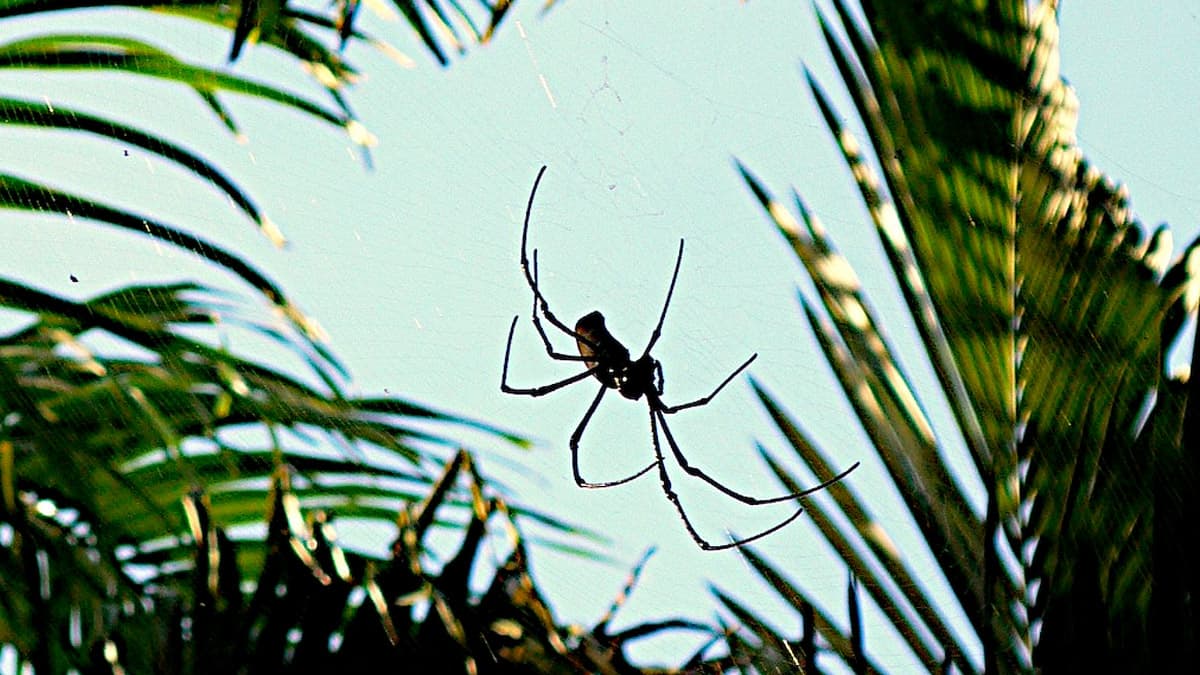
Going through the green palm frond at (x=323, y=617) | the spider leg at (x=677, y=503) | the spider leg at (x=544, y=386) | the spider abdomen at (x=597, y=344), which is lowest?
the green palm frond at (x=323, y=617)

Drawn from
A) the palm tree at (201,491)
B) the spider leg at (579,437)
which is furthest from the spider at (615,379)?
the palm tree at (201,491)

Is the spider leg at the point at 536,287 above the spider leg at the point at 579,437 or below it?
above

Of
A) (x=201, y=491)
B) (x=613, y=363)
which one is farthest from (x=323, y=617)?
(x=613, y=363)

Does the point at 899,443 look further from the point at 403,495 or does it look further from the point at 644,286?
the point at 644,286

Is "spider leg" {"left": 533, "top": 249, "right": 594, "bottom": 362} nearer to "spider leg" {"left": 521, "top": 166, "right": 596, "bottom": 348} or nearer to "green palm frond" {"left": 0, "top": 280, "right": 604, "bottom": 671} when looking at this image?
"spider leg" {"left": 521, "top": 166, "right": 596, "bottom": 348}

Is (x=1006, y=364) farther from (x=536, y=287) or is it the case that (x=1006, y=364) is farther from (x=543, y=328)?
(x=543, y=328)

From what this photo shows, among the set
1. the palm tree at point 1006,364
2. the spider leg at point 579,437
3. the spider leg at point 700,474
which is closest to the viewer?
the palm tree at point 1006,364

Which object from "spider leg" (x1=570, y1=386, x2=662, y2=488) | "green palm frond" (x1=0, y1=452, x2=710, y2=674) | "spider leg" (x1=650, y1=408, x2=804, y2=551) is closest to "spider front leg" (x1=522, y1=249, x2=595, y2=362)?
"spider leg" (x1=570, y1=386, x2=662, y2=488)

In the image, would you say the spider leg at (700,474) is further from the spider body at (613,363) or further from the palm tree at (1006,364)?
the palm tree at (1006,364)
